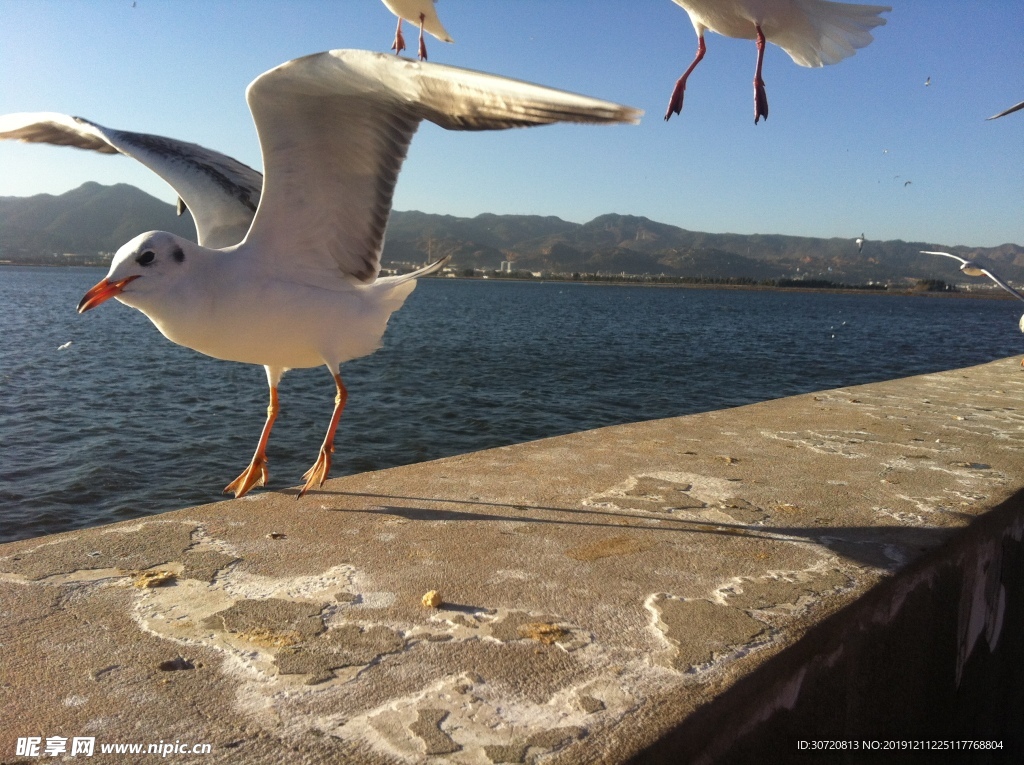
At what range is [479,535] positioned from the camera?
125 inches

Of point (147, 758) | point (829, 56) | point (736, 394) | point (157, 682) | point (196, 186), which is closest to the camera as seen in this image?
point (147, 758)

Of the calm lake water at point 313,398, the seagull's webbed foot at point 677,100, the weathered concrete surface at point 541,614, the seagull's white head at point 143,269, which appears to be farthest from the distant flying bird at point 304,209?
the calm lake water at point 313,398

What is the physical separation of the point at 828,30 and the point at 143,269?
17.8 feet

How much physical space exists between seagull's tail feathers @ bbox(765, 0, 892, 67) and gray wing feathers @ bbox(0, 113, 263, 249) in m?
4.01

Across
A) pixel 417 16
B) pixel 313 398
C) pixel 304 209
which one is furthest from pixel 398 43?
pixel 313 398

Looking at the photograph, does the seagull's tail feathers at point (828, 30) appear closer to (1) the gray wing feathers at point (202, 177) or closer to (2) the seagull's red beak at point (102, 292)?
(1) the gray wing feathers at point (202, 177)

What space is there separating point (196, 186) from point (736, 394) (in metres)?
17.9

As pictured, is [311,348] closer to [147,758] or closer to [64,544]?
[64,544]

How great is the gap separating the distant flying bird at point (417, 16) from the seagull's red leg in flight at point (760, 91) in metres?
3.36

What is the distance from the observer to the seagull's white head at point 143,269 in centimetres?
332

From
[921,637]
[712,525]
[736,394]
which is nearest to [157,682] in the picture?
[712,525]

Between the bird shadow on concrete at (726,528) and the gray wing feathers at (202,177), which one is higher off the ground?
the gray wing feathers at (202,177)

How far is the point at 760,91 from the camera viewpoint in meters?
5.43

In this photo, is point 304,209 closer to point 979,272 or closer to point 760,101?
point 760,101
